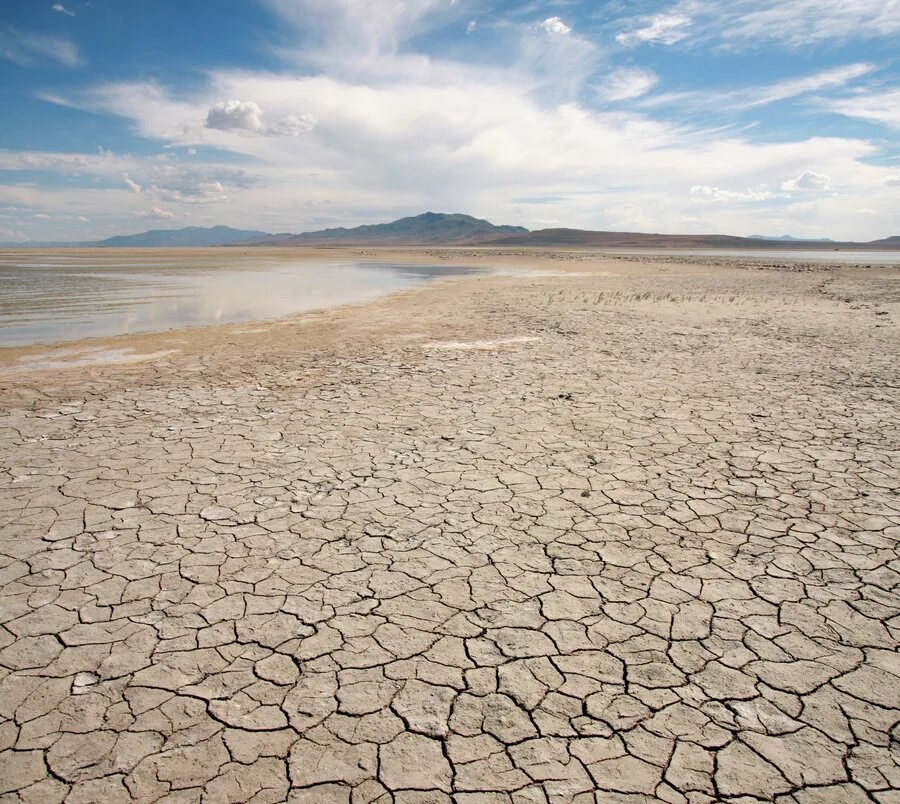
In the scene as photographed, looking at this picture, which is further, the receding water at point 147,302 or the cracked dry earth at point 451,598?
the receding water at point 147,302

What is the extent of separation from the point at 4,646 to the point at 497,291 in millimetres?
20581

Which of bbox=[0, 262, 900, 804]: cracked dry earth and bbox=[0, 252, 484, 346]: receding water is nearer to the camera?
bbox=[0, 262, 900, 804]: cracked dry earth

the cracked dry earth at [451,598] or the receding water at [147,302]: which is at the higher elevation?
the receding water at [147,302]

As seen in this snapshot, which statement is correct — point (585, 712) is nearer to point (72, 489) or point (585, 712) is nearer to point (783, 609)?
point (783, 609)

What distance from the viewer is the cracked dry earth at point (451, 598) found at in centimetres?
220

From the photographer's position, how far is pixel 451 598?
3236mm

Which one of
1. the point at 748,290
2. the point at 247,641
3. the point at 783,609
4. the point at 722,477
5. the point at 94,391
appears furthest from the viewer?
the point at 748,290

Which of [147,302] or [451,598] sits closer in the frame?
[451,598]

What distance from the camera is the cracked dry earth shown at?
2203mm

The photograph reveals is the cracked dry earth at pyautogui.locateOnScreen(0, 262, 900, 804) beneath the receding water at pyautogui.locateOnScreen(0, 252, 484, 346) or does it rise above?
beneath

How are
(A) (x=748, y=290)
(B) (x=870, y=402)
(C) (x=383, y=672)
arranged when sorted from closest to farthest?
(C) (x=383, y=672) → (B) (x=870, y=402) → (A) (x=748, y=290)

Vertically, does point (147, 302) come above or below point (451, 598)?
above

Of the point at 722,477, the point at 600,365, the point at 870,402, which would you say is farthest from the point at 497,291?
the point at 722,477

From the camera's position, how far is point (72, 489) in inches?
179
